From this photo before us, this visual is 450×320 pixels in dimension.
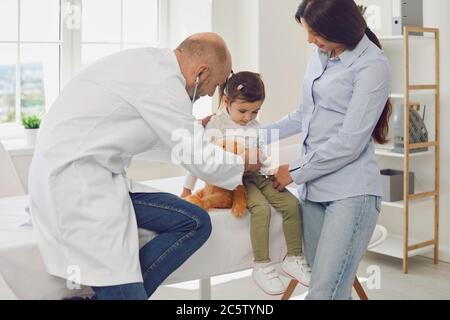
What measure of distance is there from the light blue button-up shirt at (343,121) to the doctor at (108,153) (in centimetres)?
30

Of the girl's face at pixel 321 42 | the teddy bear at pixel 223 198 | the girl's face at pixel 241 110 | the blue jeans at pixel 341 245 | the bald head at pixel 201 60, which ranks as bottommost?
the blue jeans at pixel 341 245

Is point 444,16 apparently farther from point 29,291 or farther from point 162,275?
point 29,291

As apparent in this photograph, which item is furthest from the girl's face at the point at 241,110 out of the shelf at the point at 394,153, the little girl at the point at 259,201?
the shelf at the point at 394,153

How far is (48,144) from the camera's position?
6.09 ft

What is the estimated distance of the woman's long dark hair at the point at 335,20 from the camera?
1.97m

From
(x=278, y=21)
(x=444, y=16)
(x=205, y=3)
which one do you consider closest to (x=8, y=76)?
(x=205, y=3)

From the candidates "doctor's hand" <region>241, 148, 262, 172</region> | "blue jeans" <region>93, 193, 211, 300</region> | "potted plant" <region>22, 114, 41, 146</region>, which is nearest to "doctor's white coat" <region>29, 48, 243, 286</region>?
"blue jeans" <region>93, 193, 211, 300</region>

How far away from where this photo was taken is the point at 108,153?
1.85 m

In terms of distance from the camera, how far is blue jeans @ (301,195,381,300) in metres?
2.02

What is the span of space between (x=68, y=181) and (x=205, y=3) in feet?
8.74

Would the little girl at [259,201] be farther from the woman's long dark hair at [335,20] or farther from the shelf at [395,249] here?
the shelf at [395,249]

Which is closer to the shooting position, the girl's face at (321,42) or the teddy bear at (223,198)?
the girl's face at (321,42)

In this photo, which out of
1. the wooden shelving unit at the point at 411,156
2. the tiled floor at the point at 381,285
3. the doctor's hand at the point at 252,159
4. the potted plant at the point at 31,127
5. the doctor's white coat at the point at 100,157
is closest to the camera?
the doctor's white coat at the point at 100,157

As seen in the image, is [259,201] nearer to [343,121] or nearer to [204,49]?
[343,121]
